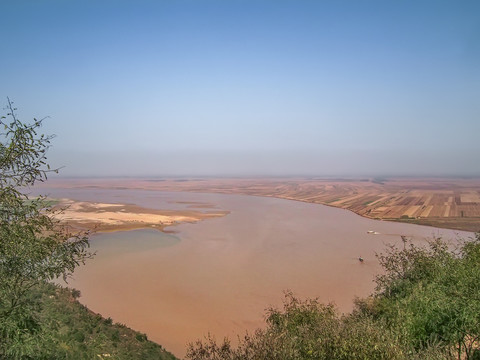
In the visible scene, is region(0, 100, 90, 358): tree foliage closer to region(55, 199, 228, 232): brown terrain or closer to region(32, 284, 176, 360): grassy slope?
region(32, 284, 176, 360): grassy slope

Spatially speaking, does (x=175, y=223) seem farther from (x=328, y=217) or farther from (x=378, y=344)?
(x=378, y=344)

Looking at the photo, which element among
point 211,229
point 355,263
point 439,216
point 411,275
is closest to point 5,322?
point 411,275

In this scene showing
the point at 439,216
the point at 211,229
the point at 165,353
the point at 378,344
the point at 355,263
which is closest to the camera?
the point at 378,344

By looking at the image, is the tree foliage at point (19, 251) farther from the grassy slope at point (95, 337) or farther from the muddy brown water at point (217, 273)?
the grassy slope at point (95, 337)

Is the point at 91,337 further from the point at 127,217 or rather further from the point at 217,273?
the point at 127,217

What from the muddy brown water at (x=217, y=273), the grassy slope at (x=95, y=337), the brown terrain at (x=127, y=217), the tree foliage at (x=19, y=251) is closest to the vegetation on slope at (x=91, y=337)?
the grassy slope at (x=95, y=337)

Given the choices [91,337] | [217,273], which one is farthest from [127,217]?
[91,337]
